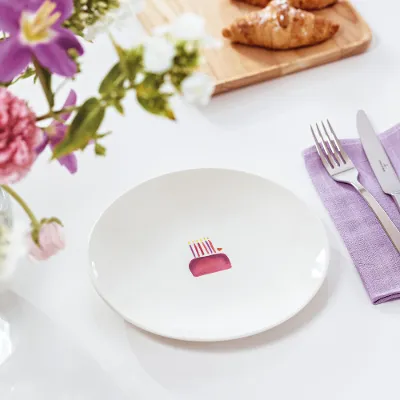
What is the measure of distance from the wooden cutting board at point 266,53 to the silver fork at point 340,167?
0.61ft

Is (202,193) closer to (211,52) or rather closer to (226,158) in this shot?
(226,158)

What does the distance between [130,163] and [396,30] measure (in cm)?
62

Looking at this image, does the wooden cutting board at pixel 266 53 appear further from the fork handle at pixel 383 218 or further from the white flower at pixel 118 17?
the white flower at pixel 118 17

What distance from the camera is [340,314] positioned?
0.75 metres

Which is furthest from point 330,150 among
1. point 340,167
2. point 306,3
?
point 306,3

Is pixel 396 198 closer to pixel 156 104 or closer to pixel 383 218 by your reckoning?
pixel 383 218

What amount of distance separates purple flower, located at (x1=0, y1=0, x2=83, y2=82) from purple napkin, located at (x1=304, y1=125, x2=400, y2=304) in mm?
486

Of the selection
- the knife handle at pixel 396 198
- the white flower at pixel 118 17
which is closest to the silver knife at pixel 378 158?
the knife handle at pixel 396 198

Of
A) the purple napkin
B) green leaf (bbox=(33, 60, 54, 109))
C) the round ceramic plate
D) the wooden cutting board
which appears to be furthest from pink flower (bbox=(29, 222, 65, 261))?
A: the wooden cutting board

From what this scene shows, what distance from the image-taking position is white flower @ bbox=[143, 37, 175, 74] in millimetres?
381

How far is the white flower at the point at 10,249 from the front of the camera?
421mm

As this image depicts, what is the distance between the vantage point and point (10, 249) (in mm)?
423

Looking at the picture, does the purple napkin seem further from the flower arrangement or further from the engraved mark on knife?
the flower arrangement

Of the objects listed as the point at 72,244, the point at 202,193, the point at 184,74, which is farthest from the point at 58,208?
the point at 184,74
